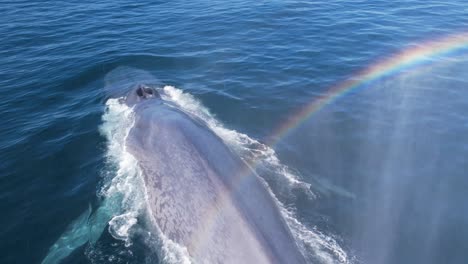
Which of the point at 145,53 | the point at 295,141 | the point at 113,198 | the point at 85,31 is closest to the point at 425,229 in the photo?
the point at 295,141

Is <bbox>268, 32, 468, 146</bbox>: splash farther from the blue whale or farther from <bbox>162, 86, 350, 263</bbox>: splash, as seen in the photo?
the blue whale

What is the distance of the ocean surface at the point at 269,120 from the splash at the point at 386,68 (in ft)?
0.84

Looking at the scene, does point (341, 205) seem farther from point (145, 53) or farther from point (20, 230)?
point (145, 53)

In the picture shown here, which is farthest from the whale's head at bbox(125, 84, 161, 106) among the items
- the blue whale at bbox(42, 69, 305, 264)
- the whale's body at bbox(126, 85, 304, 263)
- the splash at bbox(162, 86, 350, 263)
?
the whale's body at bbox(126, 85, 304, 263)

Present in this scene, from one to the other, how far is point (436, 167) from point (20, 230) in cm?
1906


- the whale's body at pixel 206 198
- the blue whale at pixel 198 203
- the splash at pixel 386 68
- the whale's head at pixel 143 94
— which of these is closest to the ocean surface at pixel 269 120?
the splash at pixel 386 68

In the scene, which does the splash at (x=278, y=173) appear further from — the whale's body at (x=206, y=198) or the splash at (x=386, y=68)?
the splash at (x=386, y=68)

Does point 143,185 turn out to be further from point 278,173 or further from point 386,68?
point 386,68

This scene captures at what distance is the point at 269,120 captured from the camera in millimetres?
24812

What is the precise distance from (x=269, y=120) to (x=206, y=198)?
11.7m

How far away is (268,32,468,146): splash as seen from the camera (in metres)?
24.9

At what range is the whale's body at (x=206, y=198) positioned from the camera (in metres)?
12.2

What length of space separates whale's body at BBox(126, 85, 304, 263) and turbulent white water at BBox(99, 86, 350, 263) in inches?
26.3

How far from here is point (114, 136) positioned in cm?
2255
